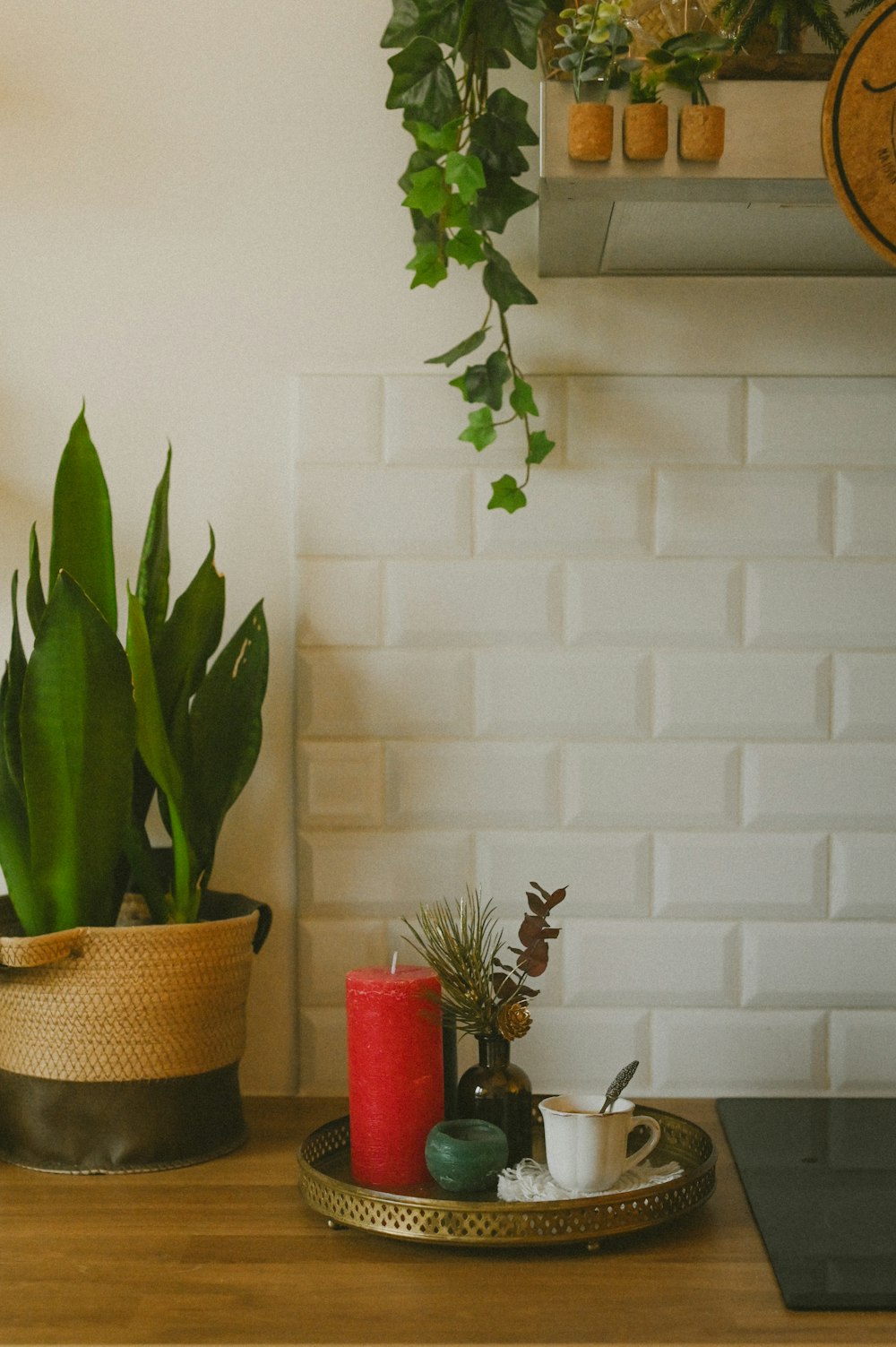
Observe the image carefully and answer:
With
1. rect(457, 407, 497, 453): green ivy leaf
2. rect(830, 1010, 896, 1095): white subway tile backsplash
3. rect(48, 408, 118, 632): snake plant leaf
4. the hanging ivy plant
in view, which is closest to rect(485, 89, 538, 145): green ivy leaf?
the hanging ivy plant

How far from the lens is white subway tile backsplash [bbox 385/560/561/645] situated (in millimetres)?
1233

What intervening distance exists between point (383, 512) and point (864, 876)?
0.59m

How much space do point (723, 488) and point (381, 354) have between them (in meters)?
0.36

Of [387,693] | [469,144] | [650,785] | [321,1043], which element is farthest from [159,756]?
[469,144]

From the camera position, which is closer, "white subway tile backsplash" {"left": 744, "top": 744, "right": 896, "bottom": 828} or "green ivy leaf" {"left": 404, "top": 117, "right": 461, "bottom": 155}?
"green ivy leaf" {"left": 404, "top": 117, "right": 461, "bottom": 155}

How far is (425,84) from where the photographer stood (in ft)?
3.52

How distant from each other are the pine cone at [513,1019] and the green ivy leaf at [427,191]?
65 cm

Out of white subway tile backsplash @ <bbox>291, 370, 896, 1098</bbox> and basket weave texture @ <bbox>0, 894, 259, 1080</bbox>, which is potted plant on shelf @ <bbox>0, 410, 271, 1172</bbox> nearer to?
basket weave texture @ <bbox>0, 894, 259, 1080</bbox>

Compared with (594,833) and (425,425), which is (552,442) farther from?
(594,833)

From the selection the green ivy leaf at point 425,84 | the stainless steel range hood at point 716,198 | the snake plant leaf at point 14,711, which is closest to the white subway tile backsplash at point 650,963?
the snake plant leaf at point 14,711

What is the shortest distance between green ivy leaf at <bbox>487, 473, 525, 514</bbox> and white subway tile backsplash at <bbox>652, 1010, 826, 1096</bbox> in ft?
1.69

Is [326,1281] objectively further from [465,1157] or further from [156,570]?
[156,570]

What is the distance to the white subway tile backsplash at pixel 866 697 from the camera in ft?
4.03

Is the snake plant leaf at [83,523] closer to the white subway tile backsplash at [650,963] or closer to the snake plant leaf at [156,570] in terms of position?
the snake plant leaf at [156,570]
